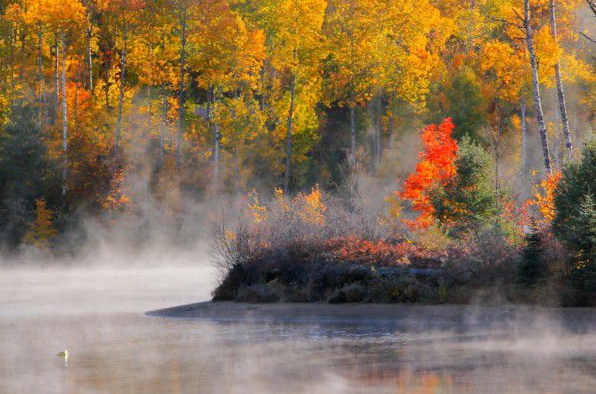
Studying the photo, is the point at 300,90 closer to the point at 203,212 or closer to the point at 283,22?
the point at 283,22

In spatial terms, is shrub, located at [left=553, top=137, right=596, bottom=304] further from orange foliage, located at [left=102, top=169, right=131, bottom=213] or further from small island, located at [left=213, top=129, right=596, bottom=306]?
orange foliage, located at [left=102, top=169, right=131, bottom=213]

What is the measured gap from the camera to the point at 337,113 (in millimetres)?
69938

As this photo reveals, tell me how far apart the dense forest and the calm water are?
2607 centimetres

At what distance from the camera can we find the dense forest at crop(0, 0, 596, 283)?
2201 inches

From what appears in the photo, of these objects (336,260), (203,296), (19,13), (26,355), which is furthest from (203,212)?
(26,355)

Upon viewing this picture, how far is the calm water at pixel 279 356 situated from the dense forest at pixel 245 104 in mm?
26066

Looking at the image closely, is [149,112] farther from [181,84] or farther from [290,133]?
[290,133]

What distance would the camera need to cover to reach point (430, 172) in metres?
47.1

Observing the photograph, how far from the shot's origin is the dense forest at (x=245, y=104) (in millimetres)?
55906

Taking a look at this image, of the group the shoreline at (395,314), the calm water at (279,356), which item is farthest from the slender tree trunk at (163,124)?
the shoreline at (395,314)

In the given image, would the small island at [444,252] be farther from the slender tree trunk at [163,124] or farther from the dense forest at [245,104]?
the slender tree trunk at [163,124]

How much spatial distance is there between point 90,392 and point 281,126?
48.9m

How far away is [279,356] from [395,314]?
7271mm

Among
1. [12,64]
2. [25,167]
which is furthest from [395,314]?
[12,64]
